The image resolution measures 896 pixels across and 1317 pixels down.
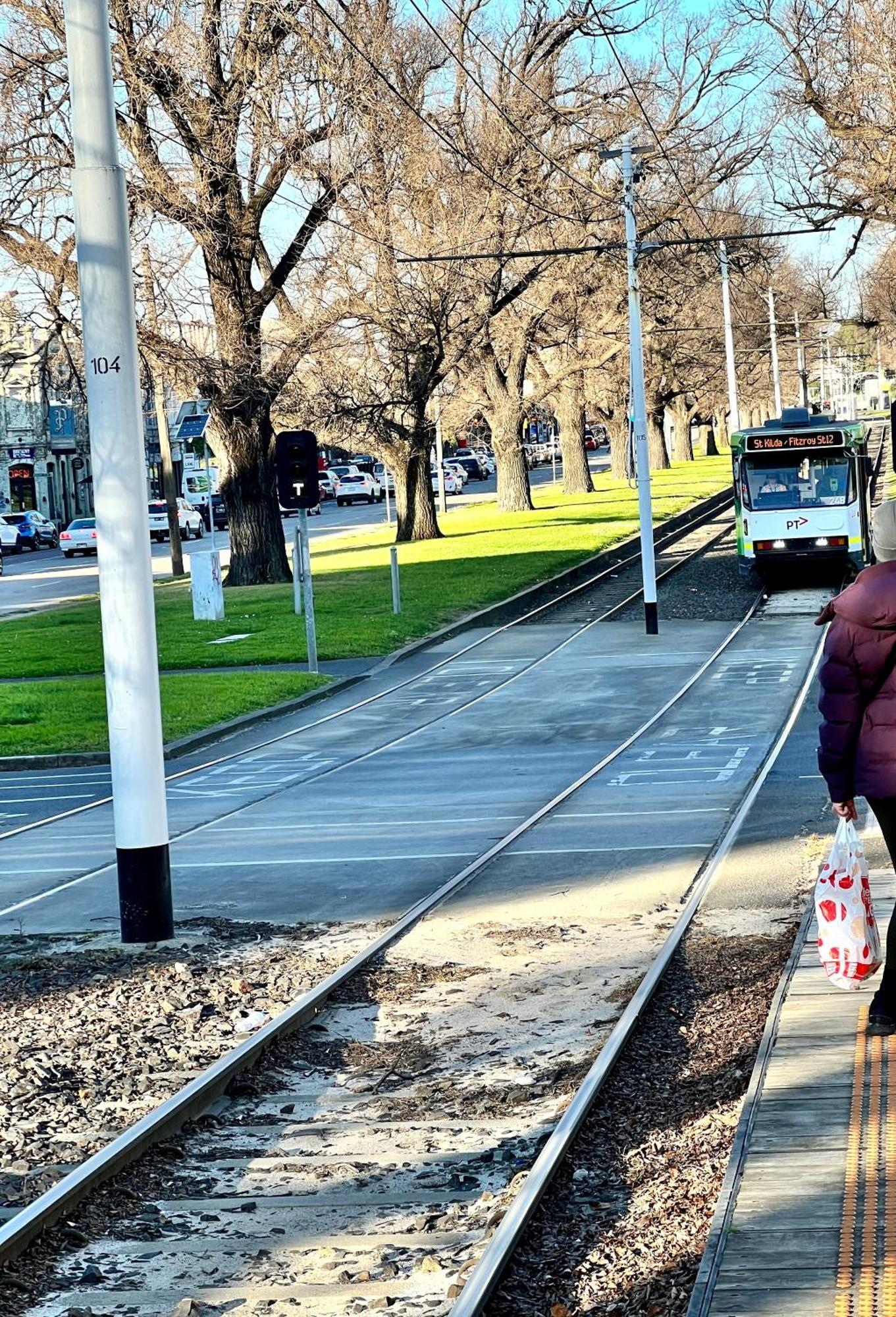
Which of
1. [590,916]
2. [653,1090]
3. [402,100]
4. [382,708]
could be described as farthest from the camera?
[402,100]

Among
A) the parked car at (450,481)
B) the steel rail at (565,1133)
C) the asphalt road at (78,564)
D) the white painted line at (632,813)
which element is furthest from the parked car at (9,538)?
the steel rail at (565,1133)

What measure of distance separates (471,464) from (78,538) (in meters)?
49.5

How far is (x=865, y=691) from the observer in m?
6.41

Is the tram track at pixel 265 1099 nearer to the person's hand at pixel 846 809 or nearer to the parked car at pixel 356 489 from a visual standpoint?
the person's hand at pixel 846 809

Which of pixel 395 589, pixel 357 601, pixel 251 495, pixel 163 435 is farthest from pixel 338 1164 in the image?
pixel 163 435

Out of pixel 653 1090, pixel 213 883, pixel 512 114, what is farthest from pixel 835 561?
pixel 653 1090

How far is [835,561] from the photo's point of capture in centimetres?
3488

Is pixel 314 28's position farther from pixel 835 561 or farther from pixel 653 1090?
pixel 653 1090

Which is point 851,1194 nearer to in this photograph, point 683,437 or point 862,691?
point 862,691

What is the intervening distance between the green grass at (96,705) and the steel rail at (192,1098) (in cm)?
928

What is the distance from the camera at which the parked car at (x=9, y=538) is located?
230 feet

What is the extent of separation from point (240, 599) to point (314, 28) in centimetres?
1093

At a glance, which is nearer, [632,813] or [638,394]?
[632,813]

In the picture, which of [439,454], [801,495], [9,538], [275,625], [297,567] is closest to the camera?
[297,567]
